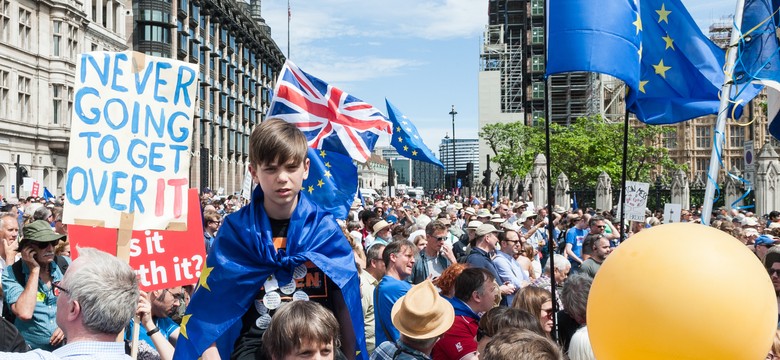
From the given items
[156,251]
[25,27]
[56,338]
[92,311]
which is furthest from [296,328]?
[25,27]

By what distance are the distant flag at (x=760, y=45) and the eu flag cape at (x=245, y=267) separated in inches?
180

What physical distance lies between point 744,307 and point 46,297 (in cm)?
524

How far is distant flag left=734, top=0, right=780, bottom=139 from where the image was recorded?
682 centimetres

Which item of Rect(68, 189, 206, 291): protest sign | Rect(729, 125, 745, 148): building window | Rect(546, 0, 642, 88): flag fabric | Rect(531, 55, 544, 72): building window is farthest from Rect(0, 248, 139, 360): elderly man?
Rect(729, 125, 745, 148): building window

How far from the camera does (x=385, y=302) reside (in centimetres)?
A: 591

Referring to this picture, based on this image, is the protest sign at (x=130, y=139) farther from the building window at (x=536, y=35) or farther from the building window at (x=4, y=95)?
the building window at (x=536, y=35)

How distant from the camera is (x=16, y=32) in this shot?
40.2m

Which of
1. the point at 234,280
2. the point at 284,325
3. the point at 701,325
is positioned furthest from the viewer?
the point at 234,280

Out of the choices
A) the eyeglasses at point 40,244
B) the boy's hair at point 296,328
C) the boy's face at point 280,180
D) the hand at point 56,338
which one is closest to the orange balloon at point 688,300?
the boy's hair at point 296,328

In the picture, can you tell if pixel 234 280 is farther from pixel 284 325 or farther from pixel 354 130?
pixel 354 130

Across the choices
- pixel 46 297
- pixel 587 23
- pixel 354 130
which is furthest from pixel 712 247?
pixel 354 130

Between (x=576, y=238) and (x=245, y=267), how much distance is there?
418 inches

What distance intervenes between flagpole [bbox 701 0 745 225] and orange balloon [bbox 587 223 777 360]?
2830mm

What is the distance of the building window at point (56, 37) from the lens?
4356 centimetres
